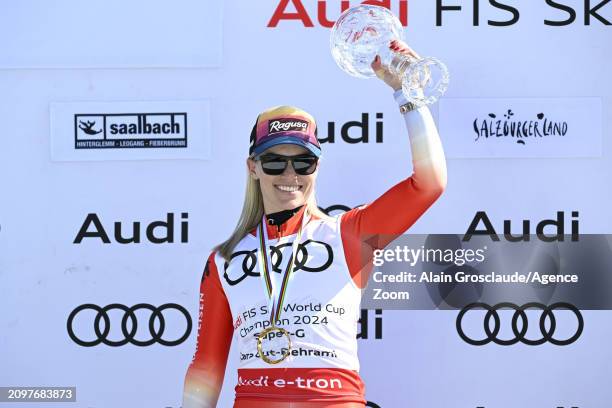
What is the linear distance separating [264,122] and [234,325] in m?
0.55

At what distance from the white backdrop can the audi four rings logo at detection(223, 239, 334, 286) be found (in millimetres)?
830

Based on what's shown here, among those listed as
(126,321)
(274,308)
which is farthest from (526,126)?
(126,321)

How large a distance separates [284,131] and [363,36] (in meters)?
0.34

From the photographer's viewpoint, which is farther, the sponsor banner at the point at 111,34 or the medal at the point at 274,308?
the sponsor banner at the point at 111,34

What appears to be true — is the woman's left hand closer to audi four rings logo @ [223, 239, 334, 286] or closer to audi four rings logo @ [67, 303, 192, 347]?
audi four rings logo @ [223, 239, 334, 286]

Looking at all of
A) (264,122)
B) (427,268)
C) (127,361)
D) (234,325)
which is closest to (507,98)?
(427,268)

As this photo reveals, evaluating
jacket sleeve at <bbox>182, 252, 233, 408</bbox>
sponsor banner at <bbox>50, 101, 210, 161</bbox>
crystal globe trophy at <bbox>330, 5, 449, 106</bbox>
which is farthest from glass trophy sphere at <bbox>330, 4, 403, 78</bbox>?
sponsor banner at <bbox>50, 101, 210, 161</bbox>

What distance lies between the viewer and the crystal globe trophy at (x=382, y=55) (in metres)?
2.36

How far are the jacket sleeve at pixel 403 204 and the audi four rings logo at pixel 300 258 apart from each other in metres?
0.06

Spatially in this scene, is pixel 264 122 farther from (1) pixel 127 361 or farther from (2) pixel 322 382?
(1) pixel 127 361

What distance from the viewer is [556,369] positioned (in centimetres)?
344

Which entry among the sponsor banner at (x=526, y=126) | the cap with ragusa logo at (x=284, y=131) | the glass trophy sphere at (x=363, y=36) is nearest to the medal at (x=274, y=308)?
the cap with ragusa logo at (x=284, y=131)

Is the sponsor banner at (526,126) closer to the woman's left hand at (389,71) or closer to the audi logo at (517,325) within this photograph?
the audi logo at (517,325)

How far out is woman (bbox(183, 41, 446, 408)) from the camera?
2.49 metres
